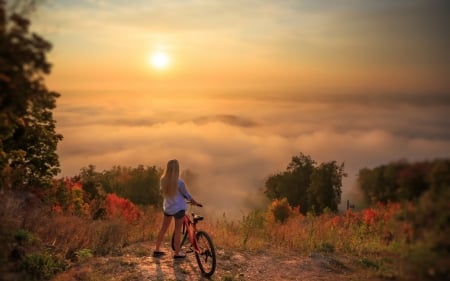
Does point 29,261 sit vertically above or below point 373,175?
below

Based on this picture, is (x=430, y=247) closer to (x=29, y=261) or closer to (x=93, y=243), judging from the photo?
(x=29, y=261)

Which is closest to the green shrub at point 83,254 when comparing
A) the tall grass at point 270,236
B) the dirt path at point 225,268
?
the tall grass at point 270,236

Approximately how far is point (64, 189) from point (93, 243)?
7.62 m

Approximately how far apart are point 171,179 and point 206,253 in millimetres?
1657

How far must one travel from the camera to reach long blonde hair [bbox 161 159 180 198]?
1023 cm

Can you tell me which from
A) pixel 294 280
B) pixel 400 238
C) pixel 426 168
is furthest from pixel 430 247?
pixel 294 280

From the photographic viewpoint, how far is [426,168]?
6.29 meters

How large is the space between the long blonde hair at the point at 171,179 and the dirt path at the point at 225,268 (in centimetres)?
161

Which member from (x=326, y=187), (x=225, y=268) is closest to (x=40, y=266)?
(x=225, y=268)

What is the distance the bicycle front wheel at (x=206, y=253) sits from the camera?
9.94 meters

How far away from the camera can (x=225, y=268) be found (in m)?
11.0

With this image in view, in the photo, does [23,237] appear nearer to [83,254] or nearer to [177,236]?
[83,254]

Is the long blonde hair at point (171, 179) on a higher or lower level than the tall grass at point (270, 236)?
higher

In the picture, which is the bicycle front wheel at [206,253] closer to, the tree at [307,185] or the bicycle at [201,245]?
the bicycle at [201,245]
